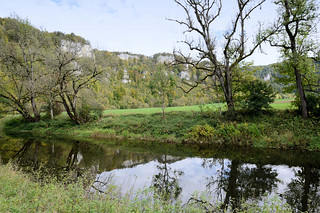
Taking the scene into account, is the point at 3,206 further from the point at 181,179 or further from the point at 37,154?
the point at 37,154

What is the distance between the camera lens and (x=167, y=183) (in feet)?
26.7

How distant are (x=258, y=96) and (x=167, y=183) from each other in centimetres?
1226

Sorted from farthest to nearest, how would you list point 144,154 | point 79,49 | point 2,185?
point 79,49 < point 144,154 < point 2,185

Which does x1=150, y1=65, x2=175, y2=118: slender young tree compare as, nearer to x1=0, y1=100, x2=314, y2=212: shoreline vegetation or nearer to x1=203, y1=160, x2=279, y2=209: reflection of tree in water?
x1=0, y1=100, x2=314, y2=212: shoreline vegetation

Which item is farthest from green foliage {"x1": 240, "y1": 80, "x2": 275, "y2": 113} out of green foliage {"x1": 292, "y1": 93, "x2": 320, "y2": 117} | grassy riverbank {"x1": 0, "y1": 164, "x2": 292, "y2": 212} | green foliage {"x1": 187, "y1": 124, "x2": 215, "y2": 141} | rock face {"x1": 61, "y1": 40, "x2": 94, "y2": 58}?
rock face {"x1": 61, "y1": 40, "x2": 94, "y2": 58}

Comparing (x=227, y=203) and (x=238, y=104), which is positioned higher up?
(x=238, y=104)

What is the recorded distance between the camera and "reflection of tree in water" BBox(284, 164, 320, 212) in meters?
5.75

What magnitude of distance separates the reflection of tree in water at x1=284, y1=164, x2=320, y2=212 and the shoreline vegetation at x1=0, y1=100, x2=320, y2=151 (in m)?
5.04

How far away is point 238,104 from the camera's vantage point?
688 inches

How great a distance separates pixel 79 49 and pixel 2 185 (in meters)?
19.7

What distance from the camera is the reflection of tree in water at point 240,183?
6473 millimetres

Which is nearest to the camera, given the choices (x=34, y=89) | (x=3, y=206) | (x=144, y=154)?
(x=3, y=206)

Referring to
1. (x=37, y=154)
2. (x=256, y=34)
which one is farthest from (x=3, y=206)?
(x=256, y=34)

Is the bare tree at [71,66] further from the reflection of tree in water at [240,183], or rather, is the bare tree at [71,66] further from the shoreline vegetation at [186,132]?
the reflection of tree in water at [240,183]
